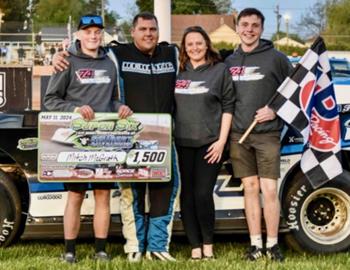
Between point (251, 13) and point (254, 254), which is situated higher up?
point (251, 13)

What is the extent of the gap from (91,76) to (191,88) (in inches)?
27.5

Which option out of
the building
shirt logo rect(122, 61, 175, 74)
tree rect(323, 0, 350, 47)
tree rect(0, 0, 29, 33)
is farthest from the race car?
tree rect(0, 0, 29, 33)

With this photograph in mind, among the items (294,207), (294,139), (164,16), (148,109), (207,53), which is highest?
(164,16)

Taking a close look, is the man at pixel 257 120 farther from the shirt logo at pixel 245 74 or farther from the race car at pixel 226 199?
the race car at pixel 226 199

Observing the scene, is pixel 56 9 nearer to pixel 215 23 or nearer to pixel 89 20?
pixel 215 23

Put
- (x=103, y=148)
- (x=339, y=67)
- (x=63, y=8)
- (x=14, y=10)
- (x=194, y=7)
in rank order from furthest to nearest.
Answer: (x=194, y=7) < (x=63, y=8) < (x=14, y=10) < (x=339, y=67) < (x=103, y=148)

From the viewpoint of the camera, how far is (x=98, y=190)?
493cm

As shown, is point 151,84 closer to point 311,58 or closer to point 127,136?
point 127,136

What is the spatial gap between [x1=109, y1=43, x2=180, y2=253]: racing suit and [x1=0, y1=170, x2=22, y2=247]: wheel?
0.80 metres

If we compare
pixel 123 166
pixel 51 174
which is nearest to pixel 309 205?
pixel 123 166

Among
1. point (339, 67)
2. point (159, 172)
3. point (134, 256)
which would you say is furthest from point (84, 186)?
point (339, 67)

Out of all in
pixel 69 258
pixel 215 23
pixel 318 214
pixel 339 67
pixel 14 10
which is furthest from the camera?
pixel 14 10

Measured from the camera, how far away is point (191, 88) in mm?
4977

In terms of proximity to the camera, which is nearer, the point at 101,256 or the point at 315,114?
the point at 101,256
